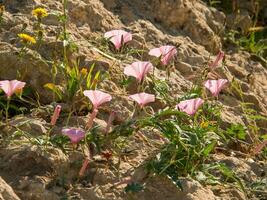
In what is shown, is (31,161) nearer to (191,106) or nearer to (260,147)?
(191,106)

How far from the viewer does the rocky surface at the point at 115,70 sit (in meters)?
2.58

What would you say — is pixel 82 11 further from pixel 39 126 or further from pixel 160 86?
pixel 39 126

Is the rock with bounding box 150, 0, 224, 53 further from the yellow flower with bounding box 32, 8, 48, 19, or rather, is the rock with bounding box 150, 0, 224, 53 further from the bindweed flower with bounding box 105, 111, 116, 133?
the bindweed flower with bounding box 105, 111, 116, 133

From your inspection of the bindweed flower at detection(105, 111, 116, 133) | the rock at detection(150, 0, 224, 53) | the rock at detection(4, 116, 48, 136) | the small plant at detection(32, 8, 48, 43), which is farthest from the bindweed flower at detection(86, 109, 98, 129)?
the rock at detection(150, 0, 224, 53)

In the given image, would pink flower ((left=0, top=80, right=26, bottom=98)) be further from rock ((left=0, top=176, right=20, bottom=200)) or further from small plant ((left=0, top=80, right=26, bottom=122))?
rock ((left=0, top=176, right=20, bottom=200))

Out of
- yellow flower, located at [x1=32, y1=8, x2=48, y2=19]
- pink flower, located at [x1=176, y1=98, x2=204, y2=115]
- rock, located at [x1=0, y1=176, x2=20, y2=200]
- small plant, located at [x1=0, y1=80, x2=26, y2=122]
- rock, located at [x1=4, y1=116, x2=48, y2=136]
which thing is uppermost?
yellow flower, located at [x1=32, y1=8, x2=48, y2=19]

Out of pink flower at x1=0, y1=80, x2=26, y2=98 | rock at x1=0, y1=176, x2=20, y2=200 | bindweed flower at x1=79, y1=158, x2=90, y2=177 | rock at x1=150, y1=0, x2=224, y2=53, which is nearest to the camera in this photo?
rock at x1=0, y1=176, x2=20, y2=200

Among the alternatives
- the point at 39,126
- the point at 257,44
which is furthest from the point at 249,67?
the point at 39,126

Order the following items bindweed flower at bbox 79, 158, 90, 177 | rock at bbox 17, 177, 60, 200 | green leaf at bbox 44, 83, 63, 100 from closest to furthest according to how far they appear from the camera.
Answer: rock at bbox 17, 177, 60, 200 → bindweed flower at bbox 79, 158, 90, 177 → green leaf at bbox 44, 83, 63, 100

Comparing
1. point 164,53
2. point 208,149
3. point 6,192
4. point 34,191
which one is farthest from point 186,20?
point 6,192

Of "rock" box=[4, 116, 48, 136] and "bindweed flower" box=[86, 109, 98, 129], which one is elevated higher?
"bindweed flower" box=[86, 109, 98, 129]

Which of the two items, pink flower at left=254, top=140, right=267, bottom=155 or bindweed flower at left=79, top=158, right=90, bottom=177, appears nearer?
bindweed flower at left=79, top=158, right=90, bottom=177

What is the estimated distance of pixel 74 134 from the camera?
8.36 ft

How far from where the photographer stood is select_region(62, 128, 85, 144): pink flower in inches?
99.9
